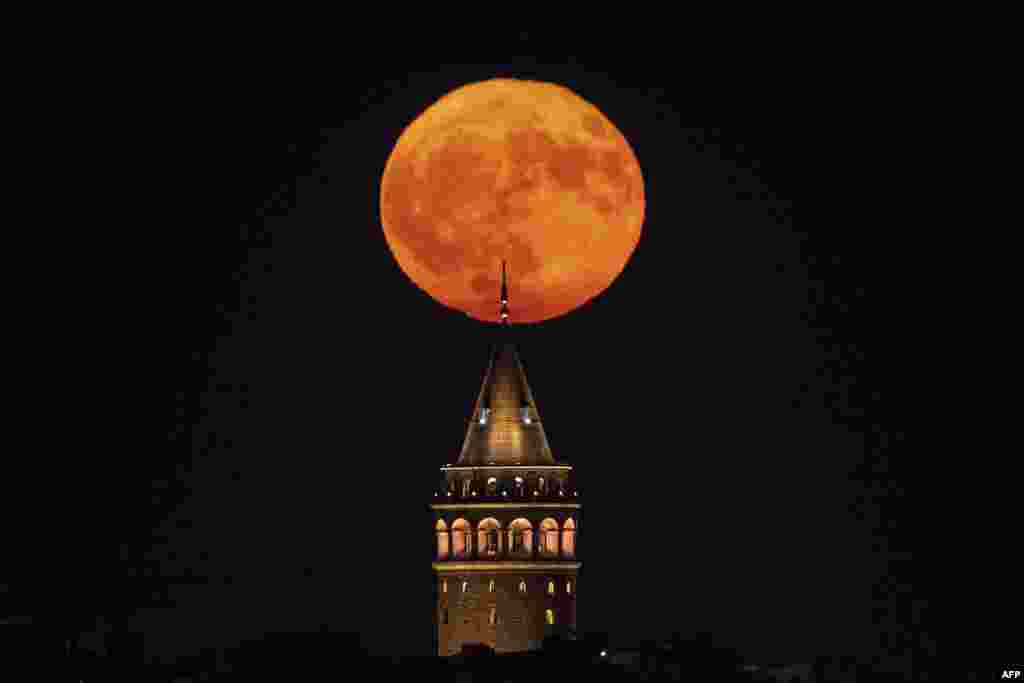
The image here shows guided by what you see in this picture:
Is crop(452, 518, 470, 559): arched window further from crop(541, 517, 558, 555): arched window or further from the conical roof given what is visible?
crop(541, 517, 558, 555): arched window

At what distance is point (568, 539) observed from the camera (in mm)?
181375

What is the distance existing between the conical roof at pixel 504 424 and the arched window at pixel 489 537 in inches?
93.7

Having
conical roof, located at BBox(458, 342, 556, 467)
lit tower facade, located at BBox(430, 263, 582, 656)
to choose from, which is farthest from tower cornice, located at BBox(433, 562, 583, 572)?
conical roof, located at BBox(458, 342, 556, 467)

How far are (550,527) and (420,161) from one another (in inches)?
692

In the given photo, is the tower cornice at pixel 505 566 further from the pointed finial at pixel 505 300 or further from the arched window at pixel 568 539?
the pointed finial at pixel 505 300

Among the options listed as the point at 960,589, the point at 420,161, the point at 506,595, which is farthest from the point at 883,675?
the point at 420,161

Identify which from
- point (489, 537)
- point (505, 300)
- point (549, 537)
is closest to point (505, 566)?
point (489, 537)

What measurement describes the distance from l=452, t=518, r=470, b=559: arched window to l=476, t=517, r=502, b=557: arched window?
0.48 metres

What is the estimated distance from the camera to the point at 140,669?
165875mm

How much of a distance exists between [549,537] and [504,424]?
15.8 ft

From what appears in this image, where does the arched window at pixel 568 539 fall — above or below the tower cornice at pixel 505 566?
above

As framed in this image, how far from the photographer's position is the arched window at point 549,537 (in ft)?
593

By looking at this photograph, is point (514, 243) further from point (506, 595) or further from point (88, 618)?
point (88, 618)

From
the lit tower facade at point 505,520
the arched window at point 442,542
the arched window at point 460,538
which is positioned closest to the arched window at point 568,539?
the lit tower facade at point 505,520
